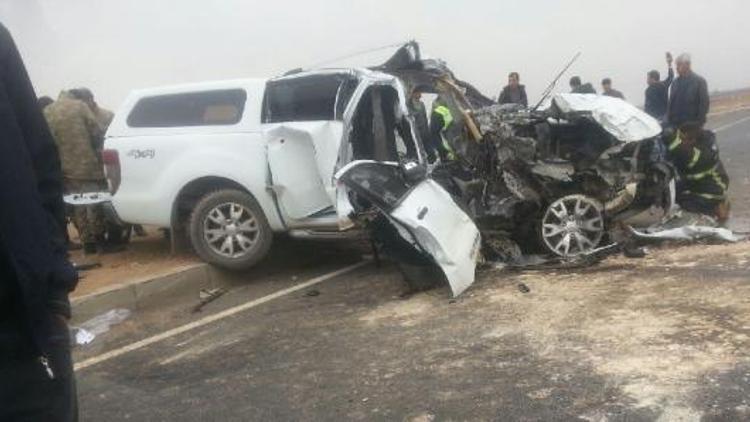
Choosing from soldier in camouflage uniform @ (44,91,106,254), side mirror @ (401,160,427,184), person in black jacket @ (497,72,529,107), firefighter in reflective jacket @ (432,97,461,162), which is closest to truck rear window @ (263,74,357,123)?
side mirror @ (401,160,427,184)

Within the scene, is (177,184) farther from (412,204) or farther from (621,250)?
(621,250)

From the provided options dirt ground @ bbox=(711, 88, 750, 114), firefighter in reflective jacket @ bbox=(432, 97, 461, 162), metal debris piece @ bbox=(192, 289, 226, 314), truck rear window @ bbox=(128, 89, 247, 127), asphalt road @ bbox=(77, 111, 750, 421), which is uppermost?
truck rear window @ bbox=(128, 89, 247, 127)

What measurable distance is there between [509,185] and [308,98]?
1983mm

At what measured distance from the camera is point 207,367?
500 centimetres

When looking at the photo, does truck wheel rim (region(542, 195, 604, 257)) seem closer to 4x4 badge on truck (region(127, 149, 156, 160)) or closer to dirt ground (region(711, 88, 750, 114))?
4x4 badge on truck (region(127, 149, 156, 160))

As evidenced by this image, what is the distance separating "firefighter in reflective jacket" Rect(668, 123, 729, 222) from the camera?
7910 mm

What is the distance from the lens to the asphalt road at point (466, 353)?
3820mm

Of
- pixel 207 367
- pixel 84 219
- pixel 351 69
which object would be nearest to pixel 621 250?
pixel 351 69

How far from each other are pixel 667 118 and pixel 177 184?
663 cm

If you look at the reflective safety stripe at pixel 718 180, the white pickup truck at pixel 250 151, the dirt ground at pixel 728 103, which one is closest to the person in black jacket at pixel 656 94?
the reflective safety stripe at pixel 718 180

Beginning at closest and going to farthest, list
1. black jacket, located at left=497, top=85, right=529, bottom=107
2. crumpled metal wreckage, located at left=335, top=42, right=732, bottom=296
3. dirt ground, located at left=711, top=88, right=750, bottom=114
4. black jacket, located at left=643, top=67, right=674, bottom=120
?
crumpled metal wreckage, located at left=335, top=42, right=732, bottom=296 → black jacket, located at left=643, top=67, right=674, bottom=120 → black jacket, located at left=497, top=85, right=529, bottom=107 → dirt ground, located at left=711, top=88, right=750, bottom=114

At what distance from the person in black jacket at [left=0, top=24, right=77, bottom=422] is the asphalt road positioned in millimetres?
2230

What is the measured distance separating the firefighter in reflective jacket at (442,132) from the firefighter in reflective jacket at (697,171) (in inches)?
85.7

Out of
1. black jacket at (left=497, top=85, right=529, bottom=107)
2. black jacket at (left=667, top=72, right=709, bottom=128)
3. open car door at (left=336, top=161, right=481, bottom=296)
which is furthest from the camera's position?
black jacket at (left=497, top=85, right=529, bottom=107)
